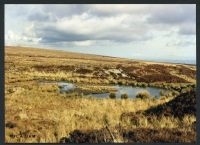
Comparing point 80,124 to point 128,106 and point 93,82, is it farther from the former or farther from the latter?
point 93,82

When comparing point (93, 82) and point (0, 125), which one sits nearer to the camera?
point (0, 125)

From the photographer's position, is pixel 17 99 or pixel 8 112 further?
pixel 17 99

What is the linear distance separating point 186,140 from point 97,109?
8.03 metres

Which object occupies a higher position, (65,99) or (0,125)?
(0,125)

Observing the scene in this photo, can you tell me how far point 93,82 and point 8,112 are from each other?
1944 cm

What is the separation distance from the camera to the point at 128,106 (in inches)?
687

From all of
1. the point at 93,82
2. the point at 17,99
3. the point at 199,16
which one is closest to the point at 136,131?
the point at 199,16

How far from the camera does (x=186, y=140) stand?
28.0ft

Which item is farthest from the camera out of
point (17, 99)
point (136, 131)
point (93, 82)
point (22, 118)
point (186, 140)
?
point (93, 82)

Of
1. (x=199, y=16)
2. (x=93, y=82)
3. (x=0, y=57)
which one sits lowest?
(x=93, y=82)

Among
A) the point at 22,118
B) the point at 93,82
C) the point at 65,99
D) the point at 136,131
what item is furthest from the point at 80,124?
the point at 93,82

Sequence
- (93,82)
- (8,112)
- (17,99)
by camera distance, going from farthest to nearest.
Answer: (93,82), (17,99), (8,112)

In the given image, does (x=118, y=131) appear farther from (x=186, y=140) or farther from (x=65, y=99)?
(x=65, y=99)

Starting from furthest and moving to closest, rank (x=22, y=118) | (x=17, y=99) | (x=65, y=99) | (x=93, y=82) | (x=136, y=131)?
A: (x=93, y=82)
(x=65, y=99)
(x=17, y=99)
(x=22, y=118)
(x=136, y=131)
